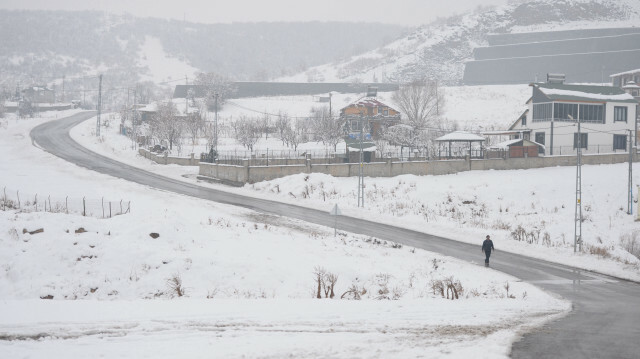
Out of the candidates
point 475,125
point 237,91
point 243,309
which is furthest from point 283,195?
point 237,91

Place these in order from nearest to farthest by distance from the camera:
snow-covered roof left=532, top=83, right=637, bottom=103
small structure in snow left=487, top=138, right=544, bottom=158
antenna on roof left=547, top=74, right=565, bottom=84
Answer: small structure in snow left=487, top=138, right=544, bottom=158 < snow-covered roof left=532, top=83, right=637, bottom=103 < antenna on roof left=547, top=74, right=565, bottom=84

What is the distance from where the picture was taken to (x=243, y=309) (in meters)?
14.9

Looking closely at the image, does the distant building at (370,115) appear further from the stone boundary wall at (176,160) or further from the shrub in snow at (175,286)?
the shrub in snow at (175,286)

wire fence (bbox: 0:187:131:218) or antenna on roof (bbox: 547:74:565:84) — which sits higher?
antenna on roof (bbox: 547:74:565:84)

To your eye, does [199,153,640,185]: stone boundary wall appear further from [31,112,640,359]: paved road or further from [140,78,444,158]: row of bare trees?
[140,78,444,158]: row of bare trees

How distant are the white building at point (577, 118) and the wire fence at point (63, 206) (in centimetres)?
5102

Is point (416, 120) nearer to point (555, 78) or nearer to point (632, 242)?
point (555, 78)

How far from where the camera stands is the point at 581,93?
64.5 meters

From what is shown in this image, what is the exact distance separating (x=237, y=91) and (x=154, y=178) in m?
98.9

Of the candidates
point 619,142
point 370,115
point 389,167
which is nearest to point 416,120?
point 370,115

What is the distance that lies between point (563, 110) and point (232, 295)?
56.7 metres

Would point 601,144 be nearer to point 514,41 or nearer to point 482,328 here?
point 482,328

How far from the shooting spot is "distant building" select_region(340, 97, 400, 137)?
84188 mm

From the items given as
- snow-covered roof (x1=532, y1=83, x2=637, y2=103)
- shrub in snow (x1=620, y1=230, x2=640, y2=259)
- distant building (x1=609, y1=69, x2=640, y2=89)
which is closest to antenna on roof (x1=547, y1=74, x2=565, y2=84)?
snow-covered roof (x1=532, y1=83, x2=637, y2=103)
